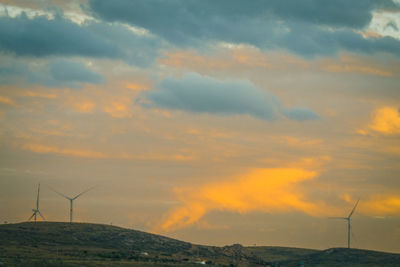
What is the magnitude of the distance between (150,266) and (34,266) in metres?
42.0

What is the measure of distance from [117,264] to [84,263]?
38.7ft

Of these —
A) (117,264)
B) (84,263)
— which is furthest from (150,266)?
(84,263)

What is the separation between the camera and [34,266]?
16662 cm

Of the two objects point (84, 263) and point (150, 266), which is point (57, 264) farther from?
point (150, 266)

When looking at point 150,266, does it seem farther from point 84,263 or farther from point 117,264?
point 84,263

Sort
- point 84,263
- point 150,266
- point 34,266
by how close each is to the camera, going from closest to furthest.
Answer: point 34,266 < point 84,263 < point 150,266

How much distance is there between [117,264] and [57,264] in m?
22.6

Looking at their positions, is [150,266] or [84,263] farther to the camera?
[150,266]

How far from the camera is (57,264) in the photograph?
6732 inches

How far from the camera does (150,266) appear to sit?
195 m

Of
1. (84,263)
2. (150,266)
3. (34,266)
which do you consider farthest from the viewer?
(150,266)

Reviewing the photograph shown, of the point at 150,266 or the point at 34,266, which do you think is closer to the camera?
the point at 34,266

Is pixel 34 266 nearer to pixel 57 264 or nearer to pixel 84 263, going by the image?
pixel 57 264

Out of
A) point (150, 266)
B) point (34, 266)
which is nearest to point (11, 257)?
point (34, 266)
